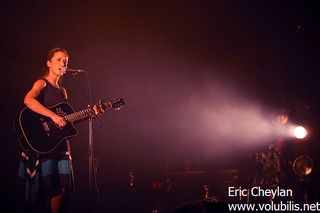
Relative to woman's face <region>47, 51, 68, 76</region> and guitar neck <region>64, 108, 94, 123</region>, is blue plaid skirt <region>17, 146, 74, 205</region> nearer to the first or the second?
guitar neck <region>64, 108, 94, 123</region>

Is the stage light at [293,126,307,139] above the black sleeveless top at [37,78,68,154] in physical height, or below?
above

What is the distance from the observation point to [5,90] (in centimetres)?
634

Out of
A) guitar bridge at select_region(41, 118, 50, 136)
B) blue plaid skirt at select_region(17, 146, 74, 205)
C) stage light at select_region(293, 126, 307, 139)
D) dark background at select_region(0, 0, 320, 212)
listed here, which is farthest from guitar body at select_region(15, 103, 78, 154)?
stage light at select_region(293, 126, 307, 139)

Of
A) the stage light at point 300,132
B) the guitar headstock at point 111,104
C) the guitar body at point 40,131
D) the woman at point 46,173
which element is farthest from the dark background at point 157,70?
the guitar headstock at point 111,104

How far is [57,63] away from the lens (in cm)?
553

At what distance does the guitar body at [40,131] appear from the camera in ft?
16.8

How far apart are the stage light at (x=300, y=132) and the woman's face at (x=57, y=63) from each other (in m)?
4.81

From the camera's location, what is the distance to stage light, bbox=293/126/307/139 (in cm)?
840

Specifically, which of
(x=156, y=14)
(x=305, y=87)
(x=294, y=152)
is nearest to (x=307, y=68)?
(x=305, y=87)

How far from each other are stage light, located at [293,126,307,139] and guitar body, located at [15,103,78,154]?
476 centimetres

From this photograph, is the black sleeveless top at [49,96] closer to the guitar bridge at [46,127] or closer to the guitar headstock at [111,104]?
the guitar bridge at [46,127]

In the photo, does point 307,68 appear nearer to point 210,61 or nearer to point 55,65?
point 210,61

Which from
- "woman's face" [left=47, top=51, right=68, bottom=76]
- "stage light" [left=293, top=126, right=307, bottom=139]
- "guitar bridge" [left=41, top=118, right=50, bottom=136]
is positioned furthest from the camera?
"stage light" [left=293, top=126, right=307, bottom=139]

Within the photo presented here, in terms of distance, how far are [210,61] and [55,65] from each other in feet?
12.3
